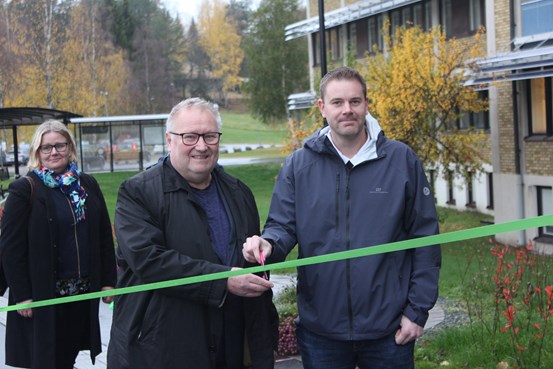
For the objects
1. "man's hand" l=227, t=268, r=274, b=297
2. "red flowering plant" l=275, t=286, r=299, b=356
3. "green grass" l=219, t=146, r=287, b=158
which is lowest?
"red flowering plant" l=275, t=286, r=299, b=356

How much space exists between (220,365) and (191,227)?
0.69m

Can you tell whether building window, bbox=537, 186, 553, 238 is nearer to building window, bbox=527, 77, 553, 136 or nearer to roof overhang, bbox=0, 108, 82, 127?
building window, bbox=527, 77, 553, 136

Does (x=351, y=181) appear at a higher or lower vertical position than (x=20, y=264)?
higher

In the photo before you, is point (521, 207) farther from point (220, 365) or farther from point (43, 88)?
point (43, 88)

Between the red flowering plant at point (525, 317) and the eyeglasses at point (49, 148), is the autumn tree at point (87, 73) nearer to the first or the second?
the red flowering plant at point (525, 317)

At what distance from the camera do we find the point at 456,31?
28203mm

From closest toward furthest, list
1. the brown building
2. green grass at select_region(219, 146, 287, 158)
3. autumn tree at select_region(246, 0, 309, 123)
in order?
the brown building → green grass at select_region(219, 146, 287, 158) → autumn tree at select_region(246, 0, 309, 123)

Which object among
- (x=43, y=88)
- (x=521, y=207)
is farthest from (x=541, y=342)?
(x=43, y=88)

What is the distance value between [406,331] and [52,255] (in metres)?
2.77

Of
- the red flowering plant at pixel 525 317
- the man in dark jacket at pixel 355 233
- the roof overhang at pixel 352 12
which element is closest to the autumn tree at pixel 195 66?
the roof overhang at pixel 352 12

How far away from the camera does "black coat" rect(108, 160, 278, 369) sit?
3773 millimetres

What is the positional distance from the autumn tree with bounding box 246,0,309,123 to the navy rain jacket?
217 feet

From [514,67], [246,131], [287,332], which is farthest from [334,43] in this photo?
[246,131]

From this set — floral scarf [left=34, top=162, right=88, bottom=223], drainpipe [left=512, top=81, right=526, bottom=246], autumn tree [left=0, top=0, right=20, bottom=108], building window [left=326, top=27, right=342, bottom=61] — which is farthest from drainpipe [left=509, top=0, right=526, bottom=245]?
autumn tree [left=0, top=0, right=20, bottom=108]
